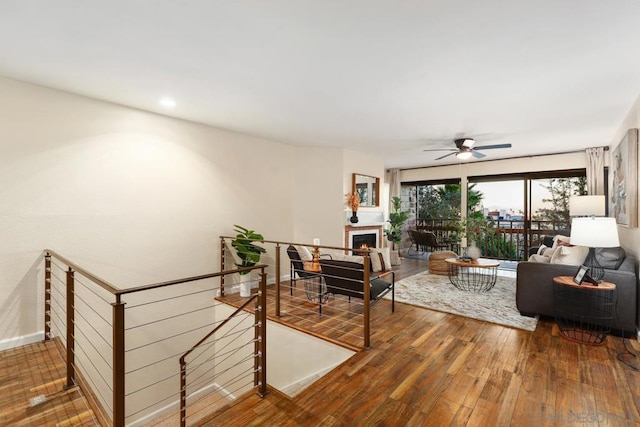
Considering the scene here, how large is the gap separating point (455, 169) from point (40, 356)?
854 cm

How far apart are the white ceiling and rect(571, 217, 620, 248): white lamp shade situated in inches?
56.3

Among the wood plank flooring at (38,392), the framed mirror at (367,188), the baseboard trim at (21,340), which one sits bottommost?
the wood plank flooring at (38,392)

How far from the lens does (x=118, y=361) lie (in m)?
1.67

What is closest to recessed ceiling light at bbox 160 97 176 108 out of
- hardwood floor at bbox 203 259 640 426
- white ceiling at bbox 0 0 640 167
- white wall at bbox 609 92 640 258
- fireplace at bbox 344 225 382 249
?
white ceiling at bbox 0 0 640 167

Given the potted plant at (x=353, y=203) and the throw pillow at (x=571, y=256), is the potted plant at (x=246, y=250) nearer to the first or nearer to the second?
the potted plant at (x=353, y=203)

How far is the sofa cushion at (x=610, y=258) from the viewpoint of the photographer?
11.4ft

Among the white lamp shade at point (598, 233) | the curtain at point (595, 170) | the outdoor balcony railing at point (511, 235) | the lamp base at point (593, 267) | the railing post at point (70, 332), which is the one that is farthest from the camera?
the outdoor balcony railing at point (511, 235)

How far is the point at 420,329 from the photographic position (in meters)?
3.48

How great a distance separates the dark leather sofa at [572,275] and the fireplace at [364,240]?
325cm

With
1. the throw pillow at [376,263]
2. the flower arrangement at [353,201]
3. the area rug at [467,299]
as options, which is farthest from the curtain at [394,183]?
the area rug at [467,299]

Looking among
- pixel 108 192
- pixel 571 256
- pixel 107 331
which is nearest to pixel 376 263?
pixel 571 256

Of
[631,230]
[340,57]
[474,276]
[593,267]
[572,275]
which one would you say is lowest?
[474,276]

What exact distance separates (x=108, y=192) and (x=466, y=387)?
4299mm

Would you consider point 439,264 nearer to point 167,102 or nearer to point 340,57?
point 340,57
